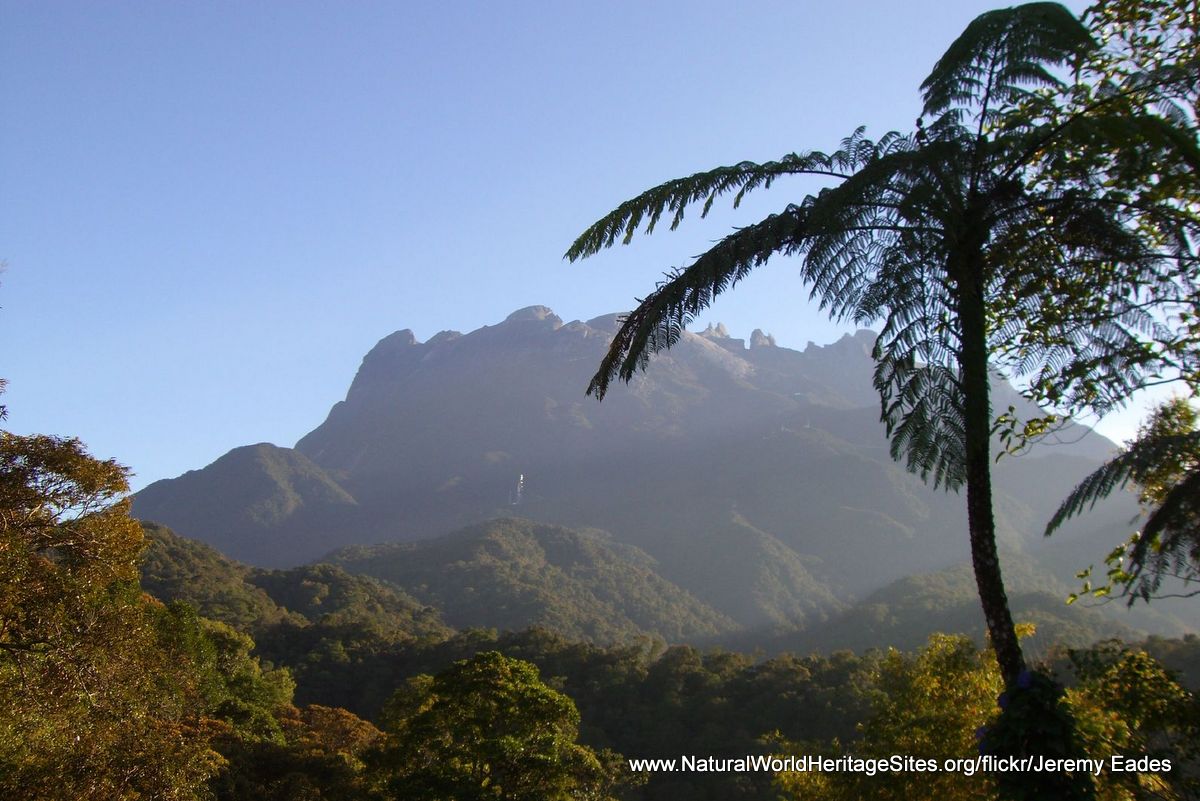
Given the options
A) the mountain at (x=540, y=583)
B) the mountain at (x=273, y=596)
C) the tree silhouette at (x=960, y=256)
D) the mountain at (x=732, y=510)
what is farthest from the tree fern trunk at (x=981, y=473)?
the mountain at (x=732, y=510)

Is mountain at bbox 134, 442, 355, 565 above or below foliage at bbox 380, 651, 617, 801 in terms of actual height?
above

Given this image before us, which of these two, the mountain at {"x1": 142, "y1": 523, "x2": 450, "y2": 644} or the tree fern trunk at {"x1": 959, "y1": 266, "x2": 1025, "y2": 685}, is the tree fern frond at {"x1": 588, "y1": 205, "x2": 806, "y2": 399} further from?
the mountain at {"x1": 142, "y1": 523, "x2": 450, "y2": 644}

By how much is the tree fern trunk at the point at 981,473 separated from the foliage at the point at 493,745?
11.6m

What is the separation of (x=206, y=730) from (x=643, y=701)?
27.9 m

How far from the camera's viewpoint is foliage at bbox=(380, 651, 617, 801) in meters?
15.1

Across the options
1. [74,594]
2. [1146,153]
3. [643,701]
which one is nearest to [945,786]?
[1146,153]

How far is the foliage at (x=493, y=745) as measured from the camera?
15102 millimetres

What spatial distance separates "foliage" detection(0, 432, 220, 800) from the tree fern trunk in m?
10.7

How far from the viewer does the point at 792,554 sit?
5527 inches

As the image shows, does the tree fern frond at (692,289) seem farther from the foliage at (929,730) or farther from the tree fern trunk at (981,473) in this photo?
the foliage at (929,730)

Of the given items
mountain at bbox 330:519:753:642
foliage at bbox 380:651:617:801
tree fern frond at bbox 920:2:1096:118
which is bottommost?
mountain at bbox 330:519:753:642

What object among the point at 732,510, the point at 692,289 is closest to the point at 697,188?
A: the point at 692,289

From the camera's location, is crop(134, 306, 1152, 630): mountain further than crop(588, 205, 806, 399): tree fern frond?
Yes

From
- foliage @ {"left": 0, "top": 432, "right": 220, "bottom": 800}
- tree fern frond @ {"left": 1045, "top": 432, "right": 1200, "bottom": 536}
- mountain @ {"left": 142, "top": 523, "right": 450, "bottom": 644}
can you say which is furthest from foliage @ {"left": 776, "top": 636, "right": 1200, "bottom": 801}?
mountain @ {"left": 142, "top": 523, "right": 450, "bottom": 644}
